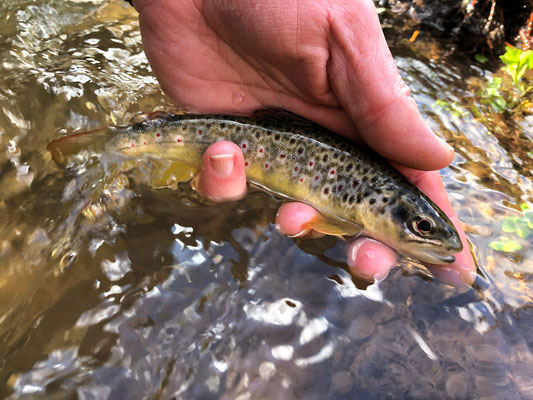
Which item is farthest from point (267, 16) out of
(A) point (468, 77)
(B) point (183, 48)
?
(A) point (468, 77)

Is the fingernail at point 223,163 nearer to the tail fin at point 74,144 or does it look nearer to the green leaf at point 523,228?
the tail fin at point 74,144

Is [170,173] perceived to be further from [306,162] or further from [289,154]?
[306,162]

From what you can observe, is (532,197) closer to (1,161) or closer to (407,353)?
(407,353)

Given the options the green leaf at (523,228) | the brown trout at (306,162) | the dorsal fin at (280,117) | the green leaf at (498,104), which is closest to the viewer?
the brown trout at (306,162)

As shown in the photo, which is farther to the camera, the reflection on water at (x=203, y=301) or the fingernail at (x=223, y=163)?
the fingernail at (x=223, y=163)

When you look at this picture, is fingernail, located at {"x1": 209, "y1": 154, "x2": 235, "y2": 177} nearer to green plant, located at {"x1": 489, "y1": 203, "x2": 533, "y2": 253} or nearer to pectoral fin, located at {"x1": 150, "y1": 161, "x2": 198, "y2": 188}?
pectoral fin, located at {"x1": 150, "y1": 161, "x2": 198, "y2": 188}

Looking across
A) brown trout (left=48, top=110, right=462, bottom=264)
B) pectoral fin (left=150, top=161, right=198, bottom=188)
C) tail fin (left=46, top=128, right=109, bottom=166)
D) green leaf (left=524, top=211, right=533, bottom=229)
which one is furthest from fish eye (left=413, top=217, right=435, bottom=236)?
tail fin (left=46, top=128, right=109, bottom=166)

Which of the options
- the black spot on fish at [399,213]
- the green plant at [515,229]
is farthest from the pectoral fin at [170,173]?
the green plant at [515,229]
